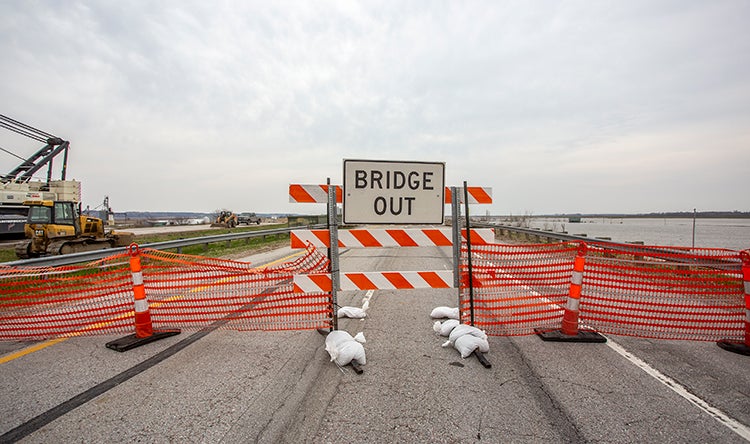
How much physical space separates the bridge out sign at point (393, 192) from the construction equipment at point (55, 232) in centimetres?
1452

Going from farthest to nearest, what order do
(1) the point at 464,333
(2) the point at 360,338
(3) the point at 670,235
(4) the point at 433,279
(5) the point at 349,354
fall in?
1. (3) the point at 670,235
2. (4) the point at 433,279
3. (2) the point at 360,338
4. (1) the point at 464,333
5. (5) the point at 349,354

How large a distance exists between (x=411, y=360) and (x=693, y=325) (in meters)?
4.40

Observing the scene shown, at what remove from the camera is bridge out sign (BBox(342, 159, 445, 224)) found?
4.21 meters

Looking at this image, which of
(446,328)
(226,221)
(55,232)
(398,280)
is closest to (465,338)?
(446,328)

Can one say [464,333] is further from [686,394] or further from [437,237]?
[686,394]

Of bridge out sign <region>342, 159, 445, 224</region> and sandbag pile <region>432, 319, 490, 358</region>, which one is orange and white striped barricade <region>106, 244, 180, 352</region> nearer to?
bridge out sign <region>342, 159, 445, 224</region>

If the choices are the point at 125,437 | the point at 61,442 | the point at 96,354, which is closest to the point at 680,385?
the point at 125,437

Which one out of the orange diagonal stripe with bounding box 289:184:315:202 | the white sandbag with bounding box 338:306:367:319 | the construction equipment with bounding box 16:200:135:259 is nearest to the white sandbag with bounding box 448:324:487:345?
the white sandbag with bounding box 338:306:367:319

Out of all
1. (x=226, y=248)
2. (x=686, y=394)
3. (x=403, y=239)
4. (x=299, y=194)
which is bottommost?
(x=686, y=394)

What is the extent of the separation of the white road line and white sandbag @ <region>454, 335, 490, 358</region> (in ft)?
5.24

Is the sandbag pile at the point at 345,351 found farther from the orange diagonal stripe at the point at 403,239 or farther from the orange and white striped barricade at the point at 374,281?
the orange diagonal stripe at the point at 403,239

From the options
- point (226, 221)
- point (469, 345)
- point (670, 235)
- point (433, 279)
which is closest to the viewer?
point (469, 345)

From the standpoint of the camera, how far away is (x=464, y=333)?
13.2 feet

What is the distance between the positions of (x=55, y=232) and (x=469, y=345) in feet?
55.3
